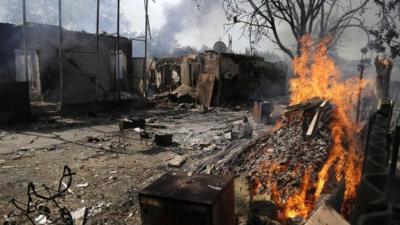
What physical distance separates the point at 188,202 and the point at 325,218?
5.34ft

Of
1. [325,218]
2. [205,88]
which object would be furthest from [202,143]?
[205,88]

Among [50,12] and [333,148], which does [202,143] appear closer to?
[333,148]

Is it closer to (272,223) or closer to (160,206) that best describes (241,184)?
(272,223)

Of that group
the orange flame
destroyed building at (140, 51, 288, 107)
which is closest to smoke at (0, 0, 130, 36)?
destroyed building at (140, 51, 288, 107)

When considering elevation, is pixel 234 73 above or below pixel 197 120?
above

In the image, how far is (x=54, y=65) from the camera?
17094 millimetres

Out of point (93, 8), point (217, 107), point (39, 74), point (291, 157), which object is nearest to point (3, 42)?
point (39, 74)

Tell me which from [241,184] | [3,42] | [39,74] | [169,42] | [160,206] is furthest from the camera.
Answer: [169,42]

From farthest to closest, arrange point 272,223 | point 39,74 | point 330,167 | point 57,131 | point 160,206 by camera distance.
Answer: point 39,74 < point 57,131 < point 330,167 < point 272,223 < point 160,206

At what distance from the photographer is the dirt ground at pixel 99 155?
238 inches

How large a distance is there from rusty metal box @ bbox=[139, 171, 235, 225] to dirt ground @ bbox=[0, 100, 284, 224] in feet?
6.40

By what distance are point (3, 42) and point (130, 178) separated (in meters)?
11.6

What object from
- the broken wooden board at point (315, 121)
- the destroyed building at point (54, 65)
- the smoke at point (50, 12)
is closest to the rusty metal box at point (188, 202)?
the broken wooden board at point (315, 121)

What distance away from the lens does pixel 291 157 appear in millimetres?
6012
